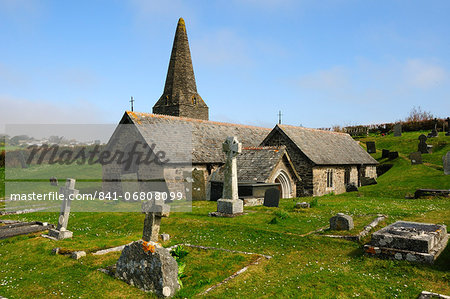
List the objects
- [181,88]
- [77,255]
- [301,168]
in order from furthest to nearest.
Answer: [181,88] → [301,168] → [77,255]

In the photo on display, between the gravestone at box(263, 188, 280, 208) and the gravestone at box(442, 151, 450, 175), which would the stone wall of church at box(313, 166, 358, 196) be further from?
the gravestone at box(263, 188, 280, 208)

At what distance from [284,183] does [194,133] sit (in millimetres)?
9165

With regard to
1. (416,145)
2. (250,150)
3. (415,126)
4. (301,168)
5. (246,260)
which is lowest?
(246,260)

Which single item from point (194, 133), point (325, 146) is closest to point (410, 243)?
point (194, 133)

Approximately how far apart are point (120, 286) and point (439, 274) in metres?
7.55

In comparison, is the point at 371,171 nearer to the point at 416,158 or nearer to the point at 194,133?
the point at 416,158

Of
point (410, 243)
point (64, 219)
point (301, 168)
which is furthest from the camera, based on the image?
point (301, 168)

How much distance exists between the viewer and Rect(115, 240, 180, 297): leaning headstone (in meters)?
7.07

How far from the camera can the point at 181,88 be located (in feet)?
122

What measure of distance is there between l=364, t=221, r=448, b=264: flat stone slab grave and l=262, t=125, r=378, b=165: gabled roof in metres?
17.8

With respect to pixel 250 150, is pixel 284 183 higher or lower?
lower

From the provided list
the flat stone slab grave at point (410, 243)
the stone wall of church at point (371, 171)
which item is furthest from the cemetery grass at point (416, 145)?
the flat stone slab grave at point (410, 243)

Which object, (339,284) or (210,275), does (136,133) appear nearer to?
(210,275)

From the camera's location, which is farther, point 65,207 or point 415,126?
point 415,126
